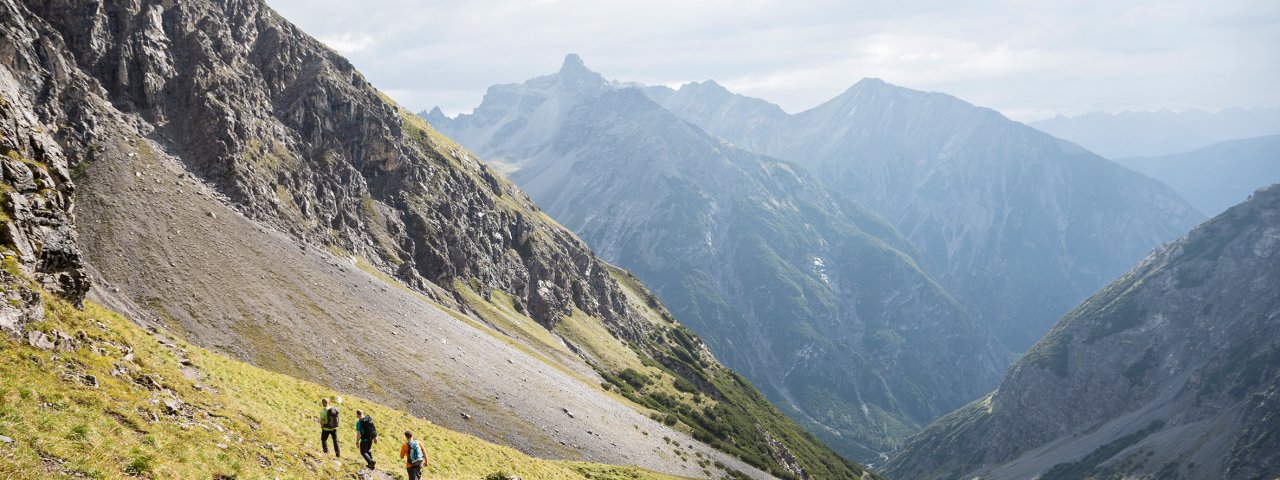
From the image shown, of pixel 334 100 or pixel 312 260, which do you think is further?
pixel 334 100

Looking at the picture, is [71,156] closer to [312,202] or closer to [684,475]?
[312,202]

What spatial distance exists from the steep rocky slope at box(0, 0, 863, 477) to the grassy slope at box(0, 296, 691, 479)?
3.16m

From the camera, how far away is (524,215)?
200 metres

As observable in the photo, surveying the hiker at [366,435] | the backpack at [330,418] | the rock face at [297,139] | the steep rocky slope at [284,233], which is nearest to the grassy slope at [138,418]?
the hiker at [366,435]

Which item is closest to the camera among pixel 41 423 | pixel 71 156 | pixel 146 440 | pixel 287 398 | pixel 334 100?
pixel 41 423

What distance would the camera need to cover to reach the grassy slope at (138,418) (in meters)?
21.4

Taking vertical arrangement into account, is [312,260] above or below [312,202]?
below

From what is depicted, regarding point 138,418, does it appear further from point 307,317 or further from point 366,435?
point 307,317

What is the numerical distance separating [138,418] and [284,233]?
80959 mm

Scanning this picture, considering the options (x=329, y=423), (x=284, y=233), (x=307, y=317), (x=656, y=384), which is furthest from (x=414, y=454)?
(x=656, y=384)

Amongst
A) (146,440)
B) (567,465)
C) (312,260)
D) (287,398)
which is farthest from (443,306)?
(146,440)

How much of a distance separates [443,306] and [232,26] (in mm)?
65583

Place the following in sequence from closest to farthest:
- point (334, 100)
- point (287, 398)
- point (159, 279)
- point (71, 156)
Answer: point (287, 398), point (159, 279), point (71, 156), point (334, 100)

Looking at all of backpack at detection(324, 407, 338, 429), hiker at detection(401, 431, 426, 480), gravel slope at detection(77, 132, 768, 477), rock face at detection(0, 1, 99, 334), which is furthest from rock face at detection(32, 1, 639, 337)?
hiker at detection(401, 431, 426, 480)
